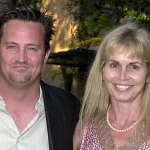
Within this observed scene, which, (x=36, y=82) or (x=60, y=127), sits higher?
(x=36, y=82)

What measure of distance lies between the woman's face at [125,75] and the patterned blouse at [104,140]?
278mm

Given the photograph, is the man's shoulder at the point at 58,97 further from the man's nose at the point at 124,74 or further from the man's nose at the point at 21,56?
Answer: the man's nose at the point at 124,74

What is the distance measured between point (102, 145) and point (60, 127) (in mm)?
425

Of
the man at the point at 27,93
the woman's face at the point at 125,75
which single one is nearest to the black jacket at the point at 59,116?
the man at the point at 27,93

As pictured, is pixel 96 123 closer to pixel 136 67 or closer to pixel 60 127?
pixel 60 127

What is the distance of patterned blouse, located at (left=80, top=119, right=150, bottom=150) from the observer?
3164 millimetres

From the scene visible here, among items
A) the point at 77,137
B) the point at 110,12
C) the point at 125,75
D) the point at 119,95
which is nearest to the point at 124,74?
the point at 125,75

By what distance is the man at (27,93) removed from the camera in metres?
3.32

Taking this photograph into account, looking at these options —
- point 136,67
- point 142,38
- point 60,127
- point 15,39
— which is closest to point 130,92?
point 136,67

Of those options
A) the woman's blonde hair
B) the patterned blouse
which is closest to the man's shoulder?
the woman's blonde hair

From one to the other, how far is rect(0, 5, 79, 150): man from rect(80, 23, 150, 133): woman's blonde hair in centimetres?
24

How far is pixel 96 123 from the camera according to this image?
3.48 metres

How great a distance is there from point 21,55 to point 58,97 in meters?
0.60

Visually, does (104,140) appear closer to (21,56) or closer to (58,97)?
(58,97)
